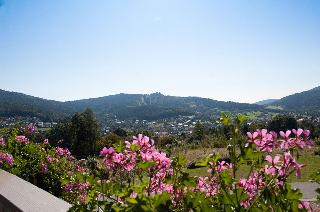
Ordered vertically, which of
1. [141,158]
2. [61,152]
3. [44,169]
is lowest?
[44,169]

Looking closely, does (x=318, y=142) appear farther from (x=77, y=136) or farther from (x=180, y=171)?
(x=77, y=136)

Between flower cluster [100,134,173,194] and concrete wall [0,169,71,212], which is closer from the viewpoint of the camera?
flower cluster [100,134,173,194]

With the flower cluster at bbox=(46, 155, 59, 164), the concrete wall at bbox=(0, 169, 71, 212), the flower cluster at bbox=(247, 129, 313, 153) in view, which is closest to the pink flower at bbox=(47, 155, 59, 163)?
the flower cluster at bbox=(46, 155, 59, 164)

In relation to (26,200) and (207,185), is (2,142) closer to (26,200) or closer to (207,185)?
(26,200)

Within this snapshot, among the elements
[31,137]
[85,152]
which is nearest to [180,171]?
[31,137]

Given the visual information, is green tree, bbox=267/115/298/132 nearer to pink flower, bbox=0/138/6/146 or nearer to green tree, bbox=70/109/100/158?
green tree, bbox=70/109/100/158

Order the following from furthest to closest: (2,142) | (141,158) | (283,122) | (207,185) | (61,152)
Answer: (283,122)
(61,152)
(2,142)
(207,185)
(141,158)

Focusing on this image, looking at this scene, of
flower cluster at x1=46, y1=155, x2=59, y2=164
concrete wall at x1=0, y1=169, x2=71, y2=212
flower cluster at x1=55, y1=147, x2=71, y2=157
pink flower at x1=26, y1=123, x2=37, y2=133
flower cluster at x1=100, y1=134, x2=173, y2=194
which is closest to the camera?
flower cluster at x1=100, y1=134, x2=173, y2=194

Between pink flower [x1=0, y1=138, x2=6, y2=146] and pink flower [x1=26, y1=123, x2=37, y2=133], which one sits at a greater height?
pink flower [x1=26, y1=123, x2=37, y2=133]

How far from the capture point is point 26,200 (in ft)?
9.02

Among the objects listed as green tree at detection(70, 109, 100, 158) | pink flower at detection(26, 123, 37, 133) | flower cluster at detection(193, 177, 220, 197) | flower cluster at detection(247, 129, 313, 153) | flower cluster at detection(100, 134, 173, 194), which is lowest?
green tree at detection(70, 109, 100, 158)

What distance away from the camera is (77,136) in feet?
157

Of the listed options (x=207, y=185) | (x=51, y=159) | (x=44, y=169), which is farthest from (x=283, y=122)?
(x=207, y=185)

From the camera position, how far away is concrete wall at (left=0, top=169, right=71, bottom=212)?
2490 mm
